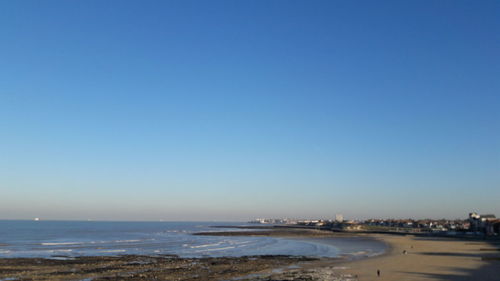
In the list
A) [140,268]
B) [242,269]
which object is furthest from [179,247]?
[242,269]

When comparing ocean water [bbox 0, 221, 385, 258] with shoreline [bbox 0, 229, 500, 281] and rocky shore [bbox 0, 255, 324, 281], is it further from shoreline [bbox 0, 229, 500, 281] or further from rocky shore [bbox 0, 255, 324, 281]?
shoreline [bbox 0, 229, 500, 281]

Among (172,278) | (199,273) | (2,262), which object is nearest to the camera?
(172,278)

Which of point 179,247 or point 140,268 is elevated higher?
point 140,268

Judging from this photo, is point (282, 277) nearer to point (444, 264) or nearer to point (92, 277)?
point (92, 277)

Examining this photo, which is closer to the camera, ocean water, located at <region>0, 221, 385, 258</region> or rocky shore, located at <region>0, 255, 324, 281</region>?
rocky shore, located at <region>0, 255, 324, 281</region>

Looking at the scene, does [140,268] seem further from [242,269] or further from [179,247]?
[179,247]

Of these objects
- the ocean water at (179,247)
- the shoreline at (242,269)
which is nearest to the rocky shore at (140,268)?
the shoreline at (242,269)

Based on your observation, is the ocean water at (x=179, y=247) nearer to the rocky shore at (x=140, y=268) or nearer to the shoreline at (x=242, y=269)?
the rocky shore at (x=140, y=268)

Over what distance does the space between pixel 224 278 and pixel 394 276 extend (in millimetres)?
13231

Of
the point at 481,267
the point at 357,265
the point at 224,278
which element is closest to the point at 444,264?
the point at 481,267

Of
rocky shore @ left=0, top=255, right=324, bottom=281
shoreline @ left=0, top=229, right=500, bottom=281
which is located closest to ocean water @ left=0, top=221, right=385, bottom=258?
rocky shore @ left=0, top=255, right=324, bottom=281

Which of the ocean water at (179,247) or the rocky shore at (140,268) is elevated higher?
the rocky shore at (140,268)

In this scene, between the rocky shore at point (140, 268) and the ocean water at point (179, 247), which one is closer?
the rocky shore at point (140, 268)

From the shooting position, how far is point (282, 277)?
31.0 metres
